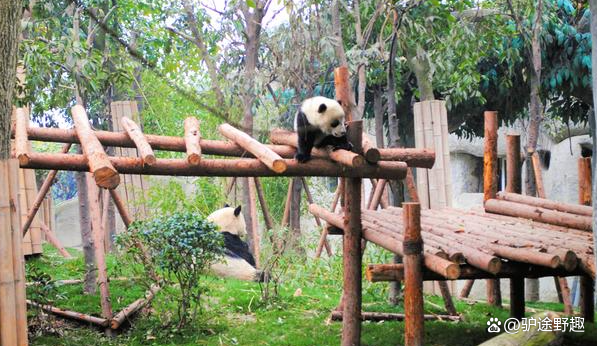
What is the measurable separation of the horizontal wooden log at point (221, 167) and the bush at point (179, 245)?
143 cm

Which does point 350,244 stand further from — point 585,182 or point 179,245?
point 585,182

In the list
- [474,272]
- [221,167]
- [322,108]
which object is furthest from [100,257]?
[474,272]

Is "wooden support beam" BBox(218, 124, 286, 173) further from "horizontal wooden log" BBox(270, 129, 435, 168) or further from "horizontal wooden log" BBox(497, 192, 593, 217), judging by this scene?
"horizontal wooden log" BBox(497, 192, 593, 217)

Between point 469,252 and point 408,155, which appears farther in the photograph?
point 408,155

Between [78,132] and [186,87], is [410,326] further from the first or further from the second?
[186,87]

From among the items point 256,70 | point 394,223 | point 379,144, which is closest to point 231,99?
point 256,70

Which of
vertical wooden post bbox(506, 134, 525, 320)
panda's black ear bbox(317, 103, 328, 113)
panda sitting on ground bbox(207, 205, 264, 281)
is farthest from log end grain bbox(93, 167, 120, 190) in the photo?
panda sitting on ground bbox(207, 205, 264, 281)

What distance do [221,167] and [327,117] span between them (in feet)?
3.63

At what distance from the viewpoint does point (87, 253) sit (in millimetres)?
7621

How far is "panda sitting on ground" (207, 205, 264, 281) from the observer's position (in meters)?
8.84

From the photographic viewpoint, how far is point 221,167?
4816 mm

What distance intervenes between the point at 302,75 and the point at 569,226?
512 cm

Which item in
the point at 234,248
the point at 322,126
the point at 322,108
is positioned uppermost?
the point at 322,108

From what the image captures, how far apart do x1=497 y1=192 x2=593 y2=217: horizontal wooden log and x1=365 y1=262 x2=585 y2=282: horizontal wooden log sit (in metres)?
1.05
